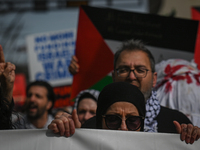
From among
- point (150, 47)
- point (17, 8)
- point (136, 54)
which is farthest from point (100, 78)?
point (17, 8)

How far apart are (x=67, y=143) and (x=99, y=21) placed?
1800 mm

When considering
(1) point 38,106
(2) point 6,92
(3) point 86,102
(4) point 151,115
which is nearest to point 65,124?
(2) point 6,92

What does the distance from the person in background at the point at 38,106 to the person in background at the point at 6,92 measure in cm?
203

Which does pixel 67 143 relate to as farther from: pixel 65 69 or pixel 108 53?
pixel 65 69

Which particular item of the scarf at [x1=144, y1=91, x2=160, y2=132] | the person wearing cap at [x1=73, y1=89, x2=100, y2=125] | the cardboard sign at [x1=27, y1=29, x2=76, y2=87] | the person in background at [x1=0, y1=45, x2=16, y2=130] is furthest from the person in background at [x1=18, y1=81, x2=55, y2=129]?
the person in background at [x1=0, y1=45, x2=16, y2=130]

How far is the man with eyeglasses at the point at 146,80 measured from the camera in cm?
229

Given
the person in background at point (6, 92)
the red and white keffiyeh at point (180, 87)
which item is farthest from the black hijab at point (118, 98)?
the red and white keffiyeh at point (180, 87)

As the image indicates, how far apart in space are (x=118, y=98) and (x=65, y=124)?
39cm

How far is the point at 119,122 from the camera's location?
189cm

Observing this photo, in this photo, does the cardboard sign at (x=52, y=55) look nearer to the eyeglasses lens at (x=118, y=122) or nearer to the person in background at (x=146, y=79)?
the person in background at (x=146, y=79)

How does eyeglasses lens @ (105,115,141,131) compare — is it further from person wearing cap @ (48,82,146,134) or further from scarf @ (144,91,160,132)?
scarf @ (144,91,160,132)

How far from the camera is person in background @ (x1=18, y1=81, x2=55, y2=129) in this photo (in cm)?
401

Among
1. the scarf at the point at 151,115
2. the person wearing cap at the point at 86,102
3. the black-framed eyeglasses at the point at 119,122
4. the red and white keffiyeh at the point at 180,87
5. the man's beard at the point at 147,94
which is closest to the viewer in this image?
the black-framed eyeglasses at the point at 119,122

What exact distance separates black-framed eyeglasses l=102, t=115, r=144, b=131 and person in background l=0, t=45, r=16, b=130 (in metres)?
0.57
